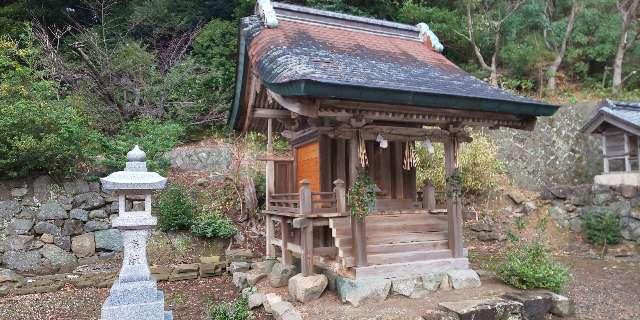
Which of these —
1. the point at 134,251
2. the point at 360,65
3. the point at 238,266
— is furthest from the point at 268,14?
the point at 238,266

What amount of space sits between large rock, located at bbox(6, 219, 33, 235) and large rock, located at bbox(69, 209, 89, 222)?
903mm

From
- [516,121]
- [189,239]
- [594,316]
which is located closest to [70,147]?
[189,239]

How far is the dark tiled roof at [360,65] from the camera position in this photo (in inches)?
256

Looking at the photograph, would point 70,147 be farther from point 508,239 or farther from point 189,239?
point 508,239

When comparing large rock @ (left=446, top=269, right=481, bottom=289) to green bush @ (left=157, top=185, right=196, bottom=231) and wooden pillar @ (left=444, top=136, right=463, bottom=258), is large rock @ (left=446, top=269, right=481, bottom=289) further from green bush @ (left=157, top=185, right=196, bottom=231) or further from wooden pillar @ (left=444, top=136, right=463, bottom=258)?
green bush @ (left=157, top=185, right=196, bottom=231)

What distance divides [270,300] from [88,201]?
6765 mm

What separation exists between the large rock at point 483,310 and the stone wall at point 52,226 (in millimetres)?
8664

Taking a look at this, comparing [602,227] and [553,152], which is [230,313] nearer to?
[602,227]

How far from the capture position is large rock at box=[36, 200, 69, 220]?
11.1 metres

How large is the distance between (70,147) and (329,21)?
704cm

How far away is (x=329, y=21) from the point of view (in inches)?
390

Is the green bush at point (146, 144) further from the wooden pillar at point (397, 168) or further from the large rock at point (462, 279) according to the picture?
the large rock at point (462, 279)

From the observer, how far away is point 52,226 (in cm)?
1106

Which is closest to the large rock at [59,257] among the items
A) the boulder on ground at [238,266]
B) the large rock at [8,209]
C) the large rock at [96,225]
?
the large rock at [96,225]
